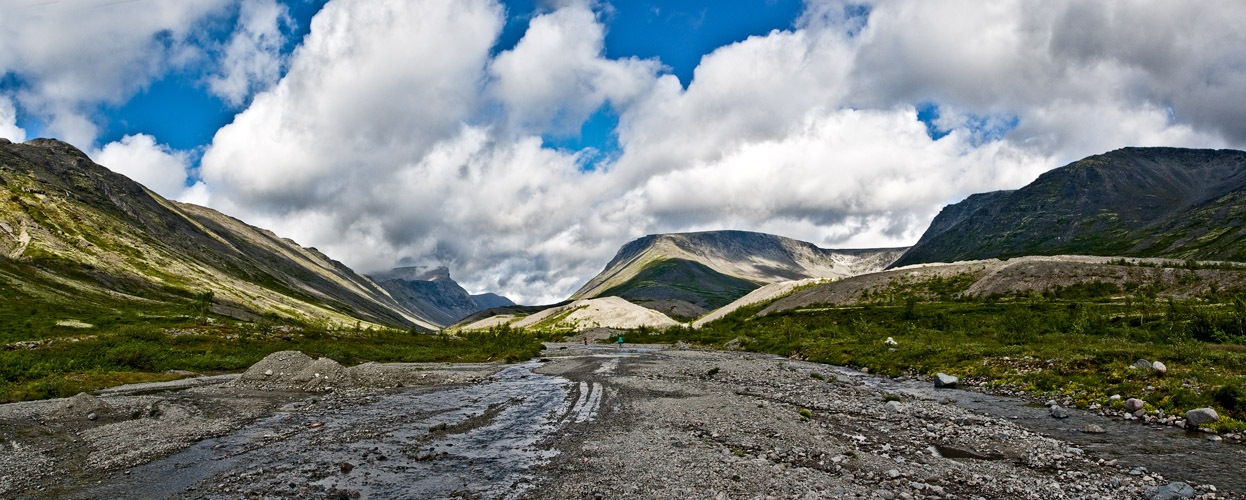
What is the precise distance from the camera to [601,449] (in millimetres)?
21578

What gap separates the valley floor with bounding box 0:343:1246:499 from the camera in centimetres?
1628

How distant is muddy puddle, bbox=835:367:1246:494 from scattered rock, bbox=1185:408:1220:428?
0.78m

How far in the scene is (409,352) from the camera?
80.8 m

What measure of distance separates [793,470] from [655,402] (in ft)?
56.3

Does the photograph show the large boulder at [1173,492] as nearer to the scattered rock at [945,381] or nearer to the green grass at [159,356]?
the scattered rock at [945,381]

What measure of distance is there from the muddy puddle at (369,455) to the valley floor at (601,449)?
0.32 feet

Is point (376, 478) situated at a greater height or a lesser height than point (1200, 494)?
greater

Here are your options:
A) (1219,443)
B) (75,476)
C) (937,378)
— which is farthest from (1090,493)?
(75,476)

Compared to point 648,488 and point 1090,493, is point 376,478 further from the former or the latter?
point 1090,493

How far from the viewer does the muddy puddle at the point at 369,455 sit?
16812 mm

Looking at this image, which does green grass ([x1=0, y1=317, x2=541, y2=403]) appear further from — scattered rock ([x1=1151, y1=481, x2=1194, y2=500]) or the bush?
the bush

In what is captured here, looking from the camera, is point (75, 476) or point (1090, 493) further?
point (75, 476)

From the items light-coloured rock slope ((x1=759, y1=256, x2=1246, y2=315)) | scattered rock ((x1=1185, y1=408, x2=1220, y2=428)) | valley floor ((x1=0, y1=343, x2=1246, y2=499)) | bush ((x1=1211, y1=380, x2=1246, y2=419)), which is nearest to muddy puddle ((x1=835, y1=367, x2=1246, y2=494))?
valley floor ((x1=0, y1=343, x2=1246, y2=499))

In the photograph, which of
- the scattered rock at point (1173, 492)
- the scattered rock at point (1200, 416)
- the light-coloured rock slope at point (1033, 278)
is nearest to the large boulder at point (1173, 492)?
the scattered rock at point (1173, 492)
